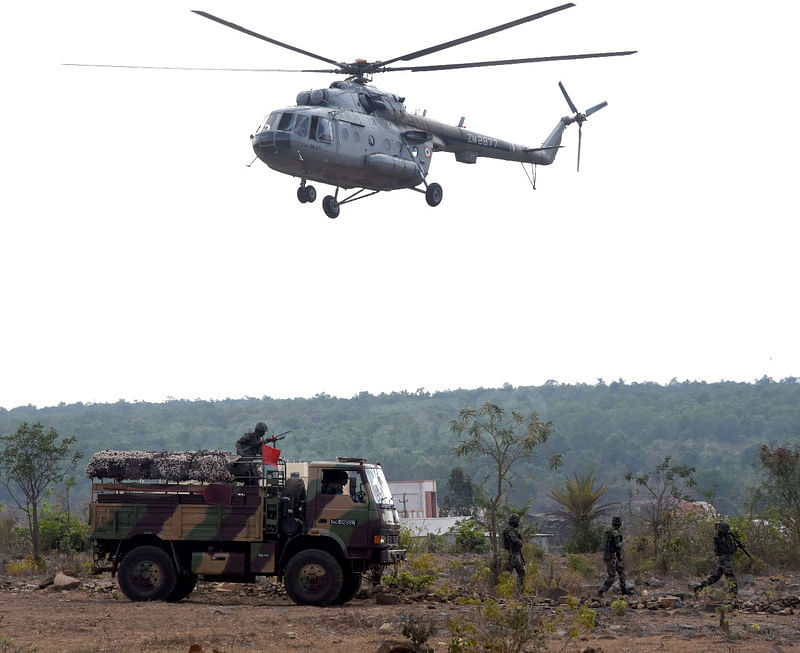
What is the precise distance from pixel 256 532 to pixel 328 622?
9.84 feet

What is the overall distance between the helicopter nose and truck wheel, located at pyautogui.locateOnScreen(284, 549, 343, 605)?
9575 mm

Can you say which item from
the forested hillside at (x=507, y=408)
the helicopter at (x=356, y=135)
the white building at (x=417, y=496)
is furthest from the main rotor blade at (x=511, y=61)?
the forested hillside at (x=507, y=408)

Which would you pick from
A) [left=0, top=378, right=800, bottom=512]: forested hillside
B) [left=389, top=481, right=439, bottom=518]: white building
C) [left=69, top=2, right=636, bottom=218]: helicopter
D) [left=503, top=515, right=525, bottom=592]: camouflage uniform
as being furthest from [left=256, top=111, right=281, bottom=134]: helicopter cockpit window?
[left=0, top=378, right=800, bottom=512]: forested hillside

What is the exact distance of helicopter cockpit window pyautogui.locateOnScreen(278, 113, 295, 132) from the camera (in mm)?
23406

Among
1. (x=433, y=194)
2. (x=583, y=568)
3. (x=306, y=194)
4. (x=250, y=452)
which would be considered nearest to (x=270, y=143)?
(x=306, y=194)

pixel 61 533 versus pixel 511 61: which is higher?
pixel 511 61

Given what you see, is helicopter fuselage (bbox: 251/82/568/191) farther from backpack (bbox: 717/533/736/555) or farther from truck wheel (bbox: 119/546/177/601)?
backpack (bbox: 717/533/736/555)

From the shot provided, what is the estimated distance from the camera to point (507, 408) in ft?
575

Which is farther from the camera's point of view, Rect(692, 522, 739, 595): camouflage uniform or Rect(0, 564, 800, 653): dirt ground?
Rect(692, 522, 739, 595): camouflage uniform

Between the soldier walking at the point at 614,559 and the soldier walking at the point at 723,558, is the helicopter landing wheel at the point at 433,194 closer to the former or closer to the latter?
the soldier walking at the point at 614,559

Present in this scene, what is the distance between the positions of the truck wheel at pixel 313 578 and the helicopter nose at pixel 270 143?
9.57m

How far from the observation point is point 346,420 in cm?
16000

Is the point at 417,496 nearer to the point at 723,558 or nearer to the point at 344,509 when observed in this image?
the point at 723,558

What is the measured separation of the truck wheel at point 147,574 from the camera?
17406 millimetres
